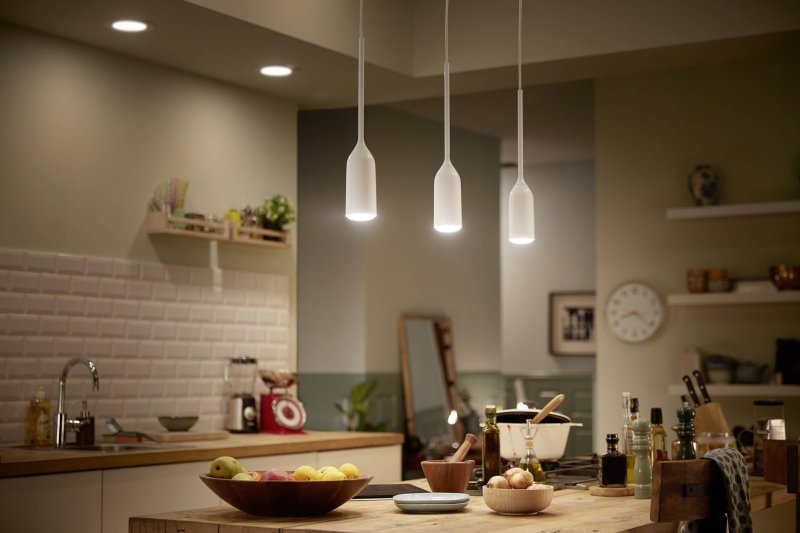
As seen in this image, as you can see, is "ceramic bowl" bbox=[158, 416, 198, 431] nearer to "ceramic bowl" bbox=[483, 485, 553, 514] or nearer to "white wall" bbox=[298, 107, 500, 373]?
"white wall" bbox=[298, 107, 500, 373]

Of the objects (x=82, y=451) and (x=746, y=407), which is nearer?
(x=82, y=451)

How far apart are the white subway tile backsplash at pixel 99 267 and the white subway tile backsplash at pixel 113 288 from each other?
33 millimetres

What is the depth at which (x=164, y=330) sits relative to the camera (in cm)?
553

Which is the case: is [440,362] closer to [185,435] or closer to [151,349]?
[151,349]

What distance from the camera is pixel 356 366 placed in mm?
7562

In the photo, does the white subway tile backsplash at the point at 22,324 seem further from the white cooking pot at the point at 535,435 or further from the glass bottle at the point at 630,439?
the glass bottle at the point at 630,439

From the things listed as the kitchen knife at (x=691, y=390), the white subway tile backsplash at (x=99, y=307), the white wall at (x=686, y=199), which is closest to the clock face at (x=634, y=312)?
the white wall at (x=686, y=199)

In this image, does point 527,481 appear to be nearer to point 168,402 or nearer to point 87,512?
point 87,512

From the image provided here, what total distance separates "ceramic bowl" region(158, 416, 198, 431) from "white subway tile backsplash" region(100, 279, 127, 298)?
62cm

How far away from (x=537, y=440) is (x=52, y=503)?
1.81m

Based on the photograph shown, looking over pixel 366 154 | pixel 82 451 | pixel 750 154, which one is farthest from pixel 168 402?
pixel 750 154

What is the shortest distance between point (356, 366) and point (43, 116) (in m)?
3.16

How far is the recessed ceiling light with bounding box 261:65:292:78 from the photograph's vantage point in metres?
5.72

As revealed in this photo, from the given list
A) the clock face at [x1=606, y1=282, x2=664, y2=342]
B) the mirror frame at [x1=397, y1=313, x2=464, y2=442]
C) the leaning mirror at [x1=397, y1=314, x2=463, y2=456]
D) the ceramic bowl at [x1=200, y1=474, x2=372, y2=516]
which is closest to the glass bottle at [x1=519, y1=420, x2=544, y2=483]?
the ceramic bowl at [x1=200, y1=474, x2=372, y2=516]
